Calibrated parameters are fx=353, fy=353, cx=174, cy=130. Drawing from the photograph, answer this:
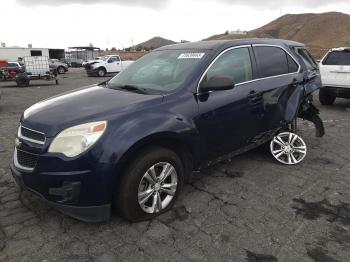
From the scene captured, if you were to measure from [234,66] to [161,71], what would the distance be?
3.01 feet

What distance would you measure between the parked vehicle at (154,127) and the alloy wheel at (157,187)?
10 millimetres

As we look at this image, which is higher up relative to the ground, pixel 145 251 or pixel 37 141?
pixel 37 141

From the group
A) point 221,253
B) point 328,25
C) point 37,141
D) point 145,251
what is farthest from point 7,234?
point 328,25

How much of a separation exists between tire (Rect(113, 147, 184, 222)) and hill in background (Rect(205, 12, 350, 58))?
74.3 m

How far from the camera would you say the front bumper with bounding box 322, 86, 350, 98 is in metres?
9.50

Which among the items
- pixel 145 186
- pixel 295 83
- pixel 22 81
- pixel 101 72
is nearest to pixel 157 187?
pixel 145 186

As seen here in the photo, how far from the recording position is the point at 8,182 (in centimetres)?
452

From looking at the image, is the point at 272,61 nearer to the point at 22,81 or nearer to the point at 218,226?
the point at 218,226

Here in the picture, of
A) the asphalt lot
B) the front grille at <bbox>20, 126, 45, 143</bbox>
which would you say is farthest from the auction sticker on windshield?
the front grille at <bbox>20, 126, 45, 143</bbox>

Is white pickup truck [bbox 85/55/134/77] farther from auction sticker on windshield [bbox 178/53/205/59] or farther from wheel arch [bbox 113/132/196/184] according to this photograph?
wheel arch [bbox 113/132/196/184]

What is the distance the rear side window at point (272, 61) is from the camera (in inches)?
187

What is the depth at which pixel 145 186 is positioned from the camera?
346cm

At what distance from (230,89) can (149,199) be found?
159 cm

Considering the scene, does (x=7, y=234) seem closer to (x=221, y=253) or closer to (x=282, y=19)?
(x=221, y=253)
